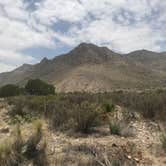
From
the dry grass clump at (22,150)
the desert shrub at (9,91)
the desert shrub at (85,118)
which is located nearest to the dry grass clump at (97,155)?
the dry grass clump at (22,150)

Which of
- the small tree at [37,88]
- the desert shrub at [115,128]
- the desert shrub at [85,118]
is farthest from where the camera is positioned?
the small tree at [37,88]

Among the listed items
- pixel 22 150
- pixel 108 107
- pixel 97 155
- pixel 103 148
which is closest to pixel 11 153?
pixel 22 150

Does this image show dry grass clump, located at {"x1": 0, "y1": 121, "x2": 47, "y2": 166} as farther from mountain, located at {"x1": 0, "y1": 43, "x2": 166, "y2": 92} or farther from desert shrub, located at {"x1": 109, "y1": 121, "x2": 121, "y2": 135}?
mountain, located at {"x1": 0, "y1": 43, "x2": 166, "y2": 92}

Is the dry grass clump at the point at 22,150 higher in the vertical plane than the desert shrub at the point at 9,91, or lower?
lower

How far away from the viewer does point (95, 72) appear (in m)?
105

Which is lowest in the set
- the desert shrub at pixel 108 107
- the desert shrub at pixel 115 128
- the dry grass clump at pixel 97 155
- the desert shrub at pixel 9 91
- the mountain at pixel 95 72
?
the dry grass clump at pixel 97 155

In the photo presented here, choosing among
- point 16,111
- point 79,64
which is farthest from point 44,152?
point 79,64

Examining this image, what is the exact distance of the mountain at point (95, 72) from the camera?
92.4 metres

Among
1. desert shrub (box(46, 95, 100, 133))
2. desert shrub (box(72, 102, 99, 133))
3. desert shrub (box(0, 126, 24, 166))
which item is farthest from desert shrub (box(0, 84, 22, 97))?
desert shrub (box(0, 126, 24, 166))

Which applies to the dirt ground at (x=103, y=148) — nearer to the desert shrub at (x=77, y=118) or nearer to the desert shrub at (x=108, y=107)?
the desert shrub at (x=77, y=118)

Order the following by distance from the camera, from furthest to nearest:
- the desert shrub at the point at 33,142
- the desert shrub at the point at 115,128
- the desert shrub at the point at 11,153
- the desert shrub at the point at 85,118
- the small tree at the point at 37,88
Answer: the small tree at the point at 37,88
the desert shrub at the point at 85,118
the desert shrub at the point at 115,128
the desert shrub at the point at 33,142
the desert shrub at the point at 11,153

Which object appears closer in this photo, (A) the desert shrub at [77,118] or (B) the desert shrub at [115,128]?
(B) the desert shrub at [115,128]

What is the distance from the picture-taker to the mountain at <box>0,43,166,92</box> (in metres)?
92.4

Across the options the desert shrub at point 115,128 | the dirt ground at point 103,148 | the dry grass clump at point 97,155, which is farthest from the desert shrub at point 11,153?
the desert shrub at point 115,128
